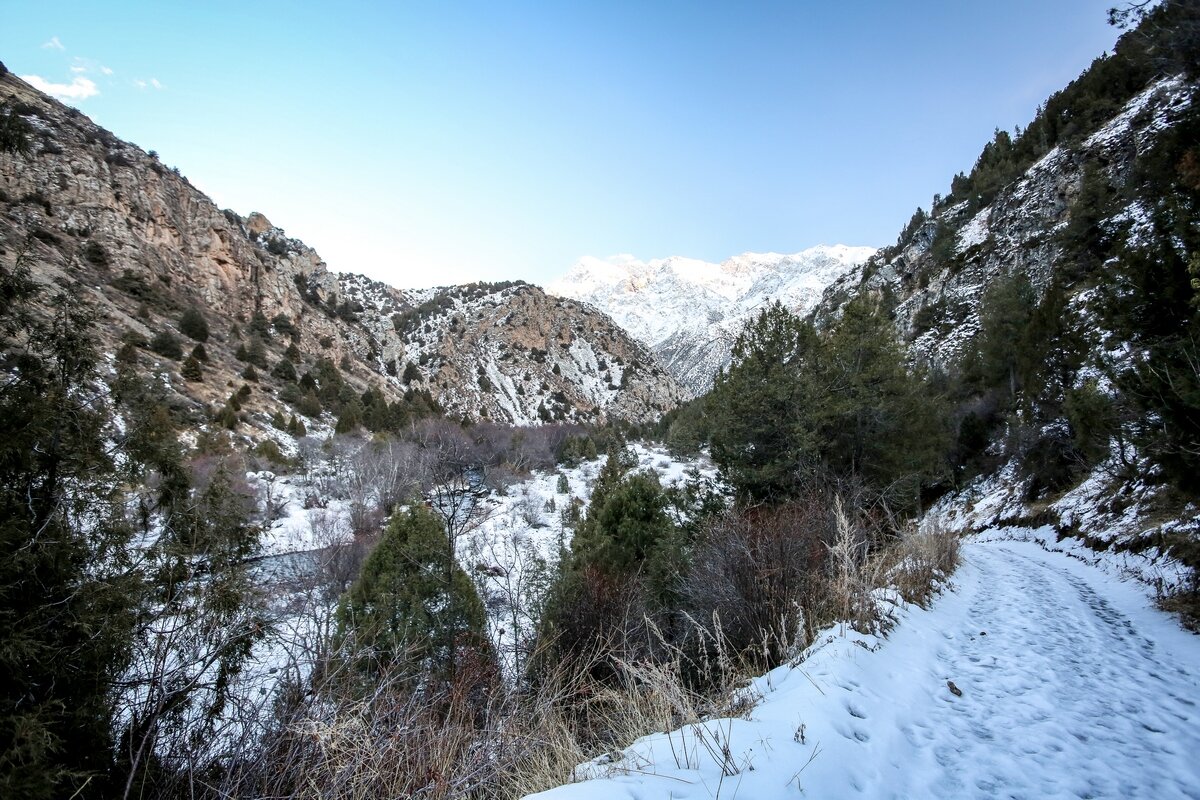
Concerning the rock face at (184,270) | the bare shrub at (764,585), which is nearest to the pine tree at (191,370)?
the rock face at (184,270)

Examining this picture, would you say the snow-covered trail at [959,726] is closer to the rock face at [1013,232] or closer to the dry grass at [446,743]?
the dry grass at [446,743]

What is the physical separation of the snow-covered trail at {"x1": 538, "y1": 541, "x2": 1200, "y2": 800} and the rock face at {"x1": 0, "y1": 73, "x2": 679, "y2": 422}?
497 centimetres

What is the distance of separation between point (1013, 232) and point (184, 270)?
63.1m

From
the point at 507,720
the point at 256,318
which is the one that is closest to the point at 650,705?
the point at 507,720

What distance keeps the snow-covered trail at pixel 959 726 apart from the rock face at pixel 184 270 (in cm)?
497

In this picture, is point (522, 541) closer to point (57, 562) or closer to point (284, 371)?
point (57, 562)

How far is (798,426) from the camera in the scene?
40.5 ft

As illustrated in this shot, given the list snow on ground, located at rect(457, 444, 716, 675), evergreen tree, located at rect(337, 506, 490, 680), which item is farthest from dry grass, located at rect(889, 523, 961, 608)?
evergreen tree, located at rect(337, 506, 490, 680)

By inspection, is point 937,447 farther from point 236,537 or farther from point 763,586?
point 236,537

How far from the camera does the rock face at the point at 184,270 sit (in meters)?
27.0

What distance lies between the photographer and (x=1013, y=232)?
40875mm

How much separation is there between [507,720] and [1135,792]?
3.57 m

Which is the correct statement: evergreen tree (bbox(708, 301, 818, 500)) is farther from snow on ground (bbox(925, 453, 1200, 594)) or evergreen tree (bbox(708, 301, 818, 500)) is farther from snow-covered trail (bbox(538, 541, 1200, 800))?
snow-covered trail (bbox(538, 541, 1200, 800))

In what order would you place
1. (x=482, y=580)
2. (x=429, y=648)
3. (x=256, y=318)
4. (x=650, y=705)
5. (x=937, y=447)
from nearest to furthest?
(x=650, y=705), (x=429, y=648), (x=482, y=580), (x=937, y=447), (x=256, y=318)
